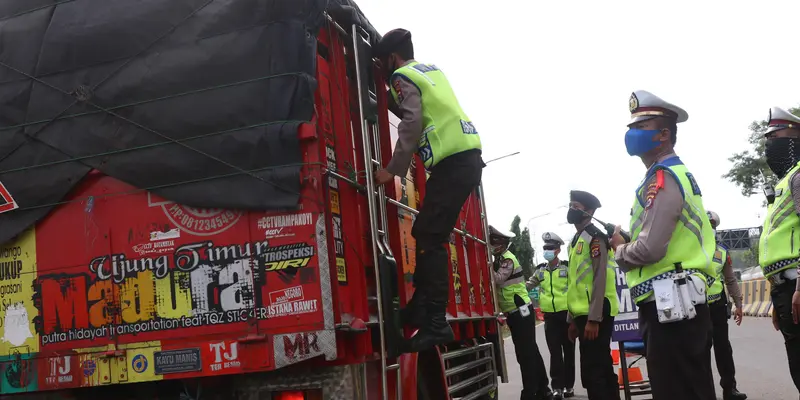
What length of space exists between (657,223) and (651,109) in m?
0.74

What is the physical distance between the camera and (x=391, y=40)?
5.29 m

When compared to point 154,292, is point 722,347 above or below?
below

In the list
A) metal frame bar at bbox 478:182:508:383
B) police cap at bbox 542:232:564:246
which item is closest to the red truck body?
metal frame bar at bbox 478:182:508:383

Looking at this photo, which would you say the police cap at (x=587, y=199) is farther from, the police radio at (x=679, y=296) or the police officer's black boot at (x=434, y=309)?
the police radio at (x=679, y=296)

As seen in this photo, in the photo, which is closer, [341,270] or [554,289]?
[341,270]

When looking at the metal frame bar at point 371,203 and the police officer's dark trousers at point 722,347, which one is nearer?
the metal frame bar at point 371,203

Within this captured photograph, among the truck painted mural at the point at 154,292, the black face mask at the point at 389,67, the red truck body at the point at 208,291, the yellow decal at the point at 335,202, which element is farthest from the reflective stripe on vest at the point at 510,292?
the truck painted mural at the point at 154,292

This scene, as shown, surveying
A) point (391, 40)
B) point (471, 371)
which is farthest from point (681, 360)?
point (471, 371)

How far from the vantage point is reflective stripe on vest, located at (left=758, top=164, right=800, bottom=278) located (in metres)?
5.73

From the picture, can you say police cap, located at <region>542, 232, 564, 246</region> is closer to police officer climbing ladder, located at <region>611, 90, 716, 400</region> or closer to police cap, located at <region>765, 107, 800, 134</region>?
police cap, located at <region>765, 107, 800, 134</region>

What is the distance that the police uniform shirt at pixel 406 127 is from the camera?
4840mm

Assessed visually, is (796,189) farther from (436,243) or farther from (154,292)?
(154,292)

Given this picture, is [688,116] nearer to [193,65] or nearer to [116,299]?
[193,65]

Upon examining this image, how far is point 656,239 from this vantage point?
14.2 ft
